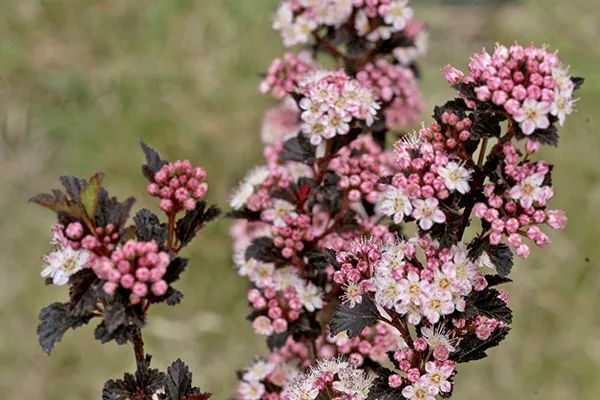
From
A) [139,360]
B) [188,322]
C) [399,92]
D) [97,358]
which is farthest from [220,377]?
[139,360]

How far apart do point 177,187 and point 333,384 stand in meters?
0.41

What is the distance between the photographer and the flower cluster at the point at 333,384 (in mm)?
1333

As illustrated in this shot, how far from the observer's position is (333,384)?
1.34 metres

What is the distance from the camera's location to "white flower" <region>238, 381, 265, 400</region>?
163cm

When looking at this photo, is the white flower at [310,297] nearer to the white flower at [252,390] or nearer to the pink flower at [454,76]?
the white flower at [252,390]

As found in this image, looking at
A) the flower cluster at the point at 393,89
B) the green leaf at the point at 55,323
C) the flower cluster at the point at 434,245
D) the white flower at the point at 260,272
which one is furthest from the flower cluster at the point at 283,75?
the green leaf at the point at 55,323

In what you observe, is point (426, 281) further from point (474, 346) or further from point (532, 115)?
point (532, 115)

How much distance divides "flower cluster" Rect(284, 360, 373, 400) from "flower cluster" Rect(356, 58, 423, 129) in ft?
2.10

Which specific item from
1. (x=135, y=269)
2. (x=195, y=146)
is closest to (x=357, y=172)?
(x=135, y=269)

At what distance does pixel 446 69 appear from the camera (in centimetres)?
134

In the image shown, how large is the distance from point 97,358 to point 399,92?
2000 mm

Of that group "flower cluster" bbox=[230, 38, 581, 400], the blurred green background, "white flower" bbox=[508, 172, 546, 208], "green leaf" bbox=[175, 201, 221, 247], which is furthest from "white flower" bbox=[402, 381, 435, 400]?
the blurred green background

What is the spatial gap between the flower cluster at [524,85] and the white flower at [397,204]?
0.19m

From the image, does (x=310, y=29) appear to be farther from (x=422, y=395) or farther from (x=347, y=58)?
(x=422, y=395)
